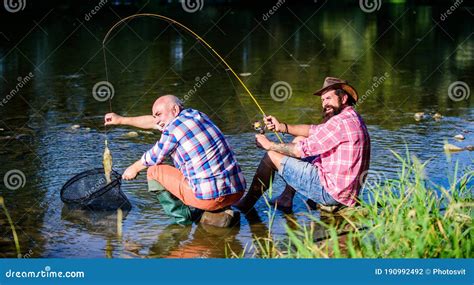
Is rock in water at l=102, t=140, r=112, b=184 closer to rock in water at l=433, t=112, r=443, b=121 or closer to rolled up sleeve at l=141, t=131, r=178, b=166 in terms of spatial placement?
rolled up sleeve at l=141, t=131, r=178, b=166

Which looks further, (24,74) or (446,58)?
(446,58)

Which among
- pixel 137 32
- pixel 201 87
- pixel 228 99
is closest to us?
pixel 228 99

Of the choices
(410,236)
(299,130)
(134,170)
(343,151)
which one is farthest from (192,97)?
(410,236)

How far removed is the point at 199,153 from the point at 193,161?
8 cm

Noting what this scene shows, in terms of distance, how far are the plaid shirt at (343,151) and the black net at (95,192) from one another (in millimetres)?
1512

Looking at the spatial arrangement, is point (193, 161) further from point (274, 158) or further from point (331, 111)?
point (331, 111)

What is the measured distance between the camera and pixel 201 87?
12.7 metres

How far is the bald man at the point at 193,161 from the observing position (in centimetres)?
656

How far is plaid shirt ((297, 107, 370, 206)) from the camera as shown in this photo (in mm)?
6711

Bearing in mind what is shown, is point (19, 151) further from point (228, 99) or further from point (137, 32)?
point (137, 32)

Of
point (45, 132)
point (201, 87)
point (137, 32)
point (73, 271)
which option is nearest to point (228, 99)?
point (201, 87)

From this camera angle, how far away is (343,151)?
22.2ft

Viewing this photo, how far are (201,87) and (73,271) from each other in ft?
24.6

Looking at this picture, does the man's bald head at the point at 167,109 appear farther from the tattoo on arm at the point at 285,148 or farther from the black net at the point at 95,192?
the tattoo on arm at the point at 285,148
